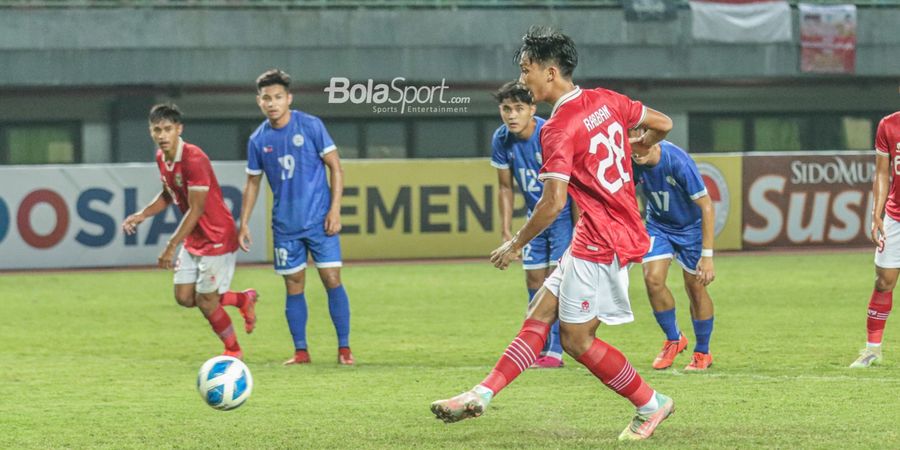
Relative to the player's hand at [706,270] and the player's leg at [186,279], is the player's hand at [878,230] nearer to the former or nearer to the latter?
the player's hand at [706,270]

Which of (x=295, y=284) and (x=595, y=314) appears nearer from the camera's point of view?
(x=595, y=314)

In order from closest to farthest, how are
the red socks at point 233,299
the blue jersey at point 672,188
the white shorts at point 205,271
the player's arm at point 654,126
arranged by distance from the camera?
the player's arm at point 654,126 → the blue jersey at point 672,188 → the white shorts at point 205,271 → the red socks at point 233,299

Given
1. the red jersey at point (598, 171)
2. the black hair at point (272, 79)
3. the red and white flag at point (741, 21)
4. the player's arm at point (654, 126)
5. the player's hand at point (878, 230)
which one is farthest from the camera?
the red and white flag at point (741, 21)

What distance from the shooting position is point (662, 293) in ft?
30.9

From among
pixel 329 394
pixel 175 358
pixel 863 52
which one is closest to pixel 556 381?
pixel 329 394

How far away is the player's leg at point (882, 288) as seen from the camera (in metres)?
9.22

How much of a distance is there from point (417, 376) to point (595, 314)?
2.99 metres

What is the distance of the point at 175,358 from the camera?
34.7ft

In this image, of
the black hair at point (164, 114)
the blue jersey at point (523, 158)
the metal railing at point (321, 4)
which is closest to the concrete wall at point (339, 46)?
the metal railing at point (321, 4)

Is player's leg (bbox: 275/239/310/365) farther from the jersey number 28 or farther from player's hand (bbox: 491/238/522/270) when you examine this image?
the jersey number 28

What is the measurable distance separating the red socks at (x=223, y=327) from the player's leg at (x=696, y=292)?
3256mm

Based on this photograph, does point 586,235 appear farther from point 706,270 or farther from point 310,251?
point 310,251

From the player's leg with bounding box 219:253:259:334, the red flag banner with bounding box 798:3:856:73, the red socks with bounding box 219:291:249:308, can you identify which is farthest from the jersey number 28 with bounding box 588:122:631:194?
the red flag banner with bounding box 798:3:856:73

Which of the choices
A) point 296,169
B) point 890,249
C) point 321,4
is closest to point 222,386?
Result: point 296,169
